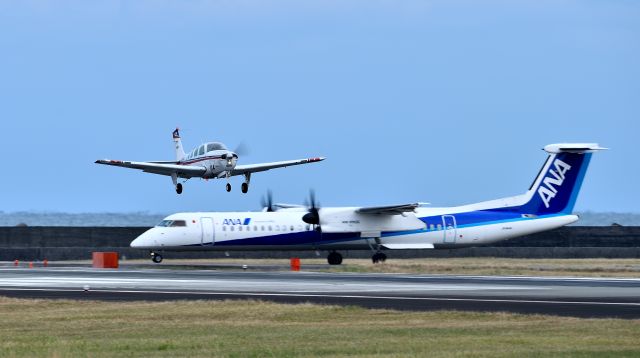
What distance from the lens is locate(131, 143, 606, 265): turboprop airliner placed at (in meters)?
63.3

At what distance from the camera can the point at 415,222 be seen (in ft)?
214

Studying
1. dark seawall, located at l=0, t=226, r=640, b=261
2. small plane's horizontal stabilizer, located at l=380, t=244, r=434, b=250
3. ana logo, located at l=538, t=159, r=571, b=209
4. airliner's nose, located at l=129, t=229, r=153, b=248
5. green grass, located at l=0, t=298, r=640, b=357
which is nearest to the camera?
green grass, located at l=0, t=298, r=640, b=357

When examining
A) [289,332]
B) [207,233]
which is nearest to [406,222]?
[207,233]

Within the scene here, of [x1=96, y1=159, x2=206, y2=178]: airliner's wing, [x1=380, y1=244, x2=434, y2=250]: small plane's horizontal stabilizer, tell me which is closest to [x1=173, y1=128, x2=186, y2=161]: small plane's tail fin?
[x1=96, y1=159, x2=206, y2=178]: airliner's wing

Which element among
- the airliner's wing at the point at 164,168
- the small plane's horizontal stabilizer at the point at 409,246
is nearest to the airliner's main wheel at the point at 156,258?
the small plane's horizontal stabilizer at the point at 409,246

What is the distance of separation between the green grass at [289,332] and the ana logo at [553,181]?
33.9 m

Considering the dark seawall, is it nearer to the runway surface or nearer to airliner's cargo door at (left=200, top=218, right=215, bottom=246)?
airliner's cargo door at (left=200, top=218, right=215, bottom=246)

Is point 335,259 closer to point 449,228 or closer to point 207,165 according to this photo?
point 449,228

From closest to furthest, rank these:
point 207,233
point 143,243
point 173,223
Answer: point 143,243, point 207,233, point 173,223

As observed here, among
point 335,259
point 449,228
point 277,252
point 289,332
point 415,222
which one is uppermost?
point 415,222

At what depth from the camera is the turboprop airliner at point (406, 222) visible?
63.3 m

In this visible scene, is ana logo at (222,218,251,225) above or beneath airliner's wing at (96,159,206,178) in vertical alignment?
beneath

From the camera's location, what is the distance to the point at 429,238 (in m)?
65.0

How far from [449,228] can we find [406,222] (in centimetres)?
226
